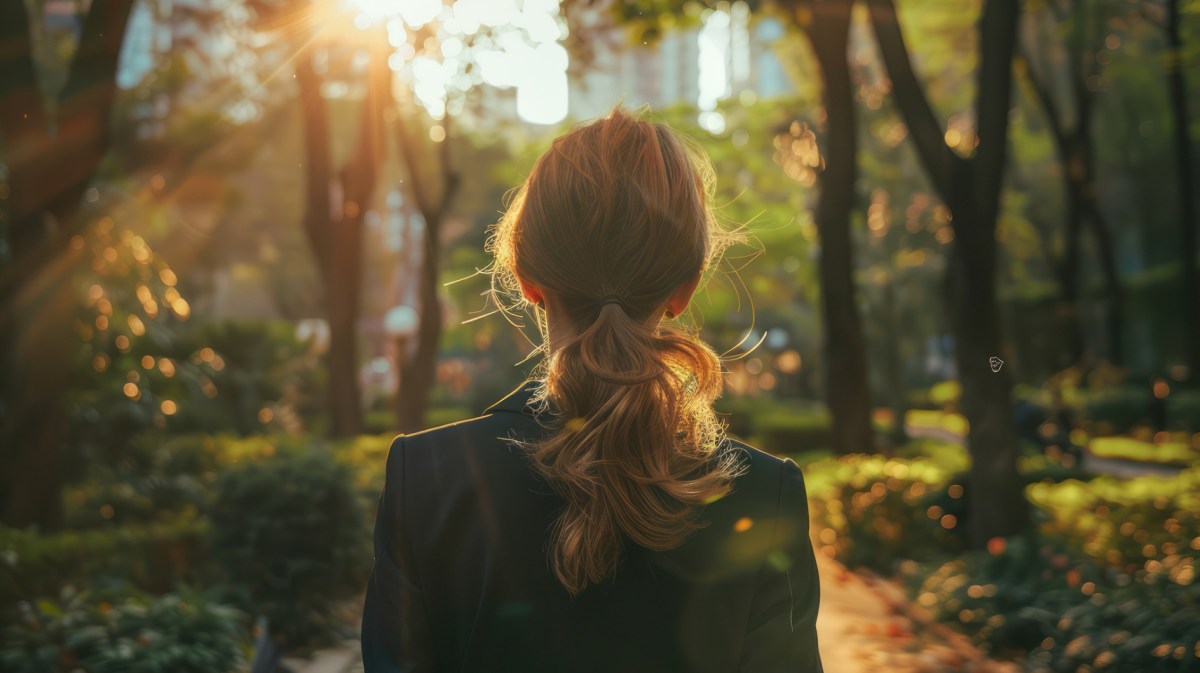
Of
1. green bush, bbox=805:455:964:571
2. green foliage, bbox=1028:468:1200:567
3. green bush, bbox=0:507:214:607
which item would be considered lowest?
green bush, bbox=805:455:964:571

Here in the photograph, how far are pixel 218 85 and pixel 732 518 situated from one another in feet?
69.7

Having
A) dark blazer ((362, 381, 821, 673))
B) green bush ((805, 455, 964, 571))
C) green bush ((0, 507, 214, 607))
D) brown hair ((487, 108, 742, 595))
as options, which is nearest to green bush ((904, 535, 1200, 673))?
green bush ((805, 455, 964, 571))

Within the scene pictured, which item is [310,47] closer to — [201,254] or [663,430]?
[663,430]

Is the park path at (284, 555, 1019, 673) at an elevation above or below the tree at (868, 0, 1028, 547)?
below

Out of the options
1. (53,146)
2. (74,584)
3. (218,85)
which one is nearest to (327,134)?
(218,85)

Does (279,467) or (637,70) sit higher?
(637,70)

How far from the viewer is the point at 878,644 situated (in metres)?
8.05

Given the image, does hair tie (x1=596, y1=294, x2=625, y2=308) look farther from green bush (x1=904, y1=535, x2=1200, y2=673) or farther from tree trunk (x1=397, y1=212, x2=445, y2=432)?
tree trunk (x1=397, y1=212, x2=445, y2=432)

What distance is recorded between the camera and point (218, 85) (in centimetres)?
2116

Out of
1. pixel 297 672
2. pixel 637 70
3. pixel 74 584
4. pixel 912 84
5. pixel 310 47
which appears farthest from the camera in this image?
pixel 637 70

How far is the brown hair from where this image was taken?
1.72 m

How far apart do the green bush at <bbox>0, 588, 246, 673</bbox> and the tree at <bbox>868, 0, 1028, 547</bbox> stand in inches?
243

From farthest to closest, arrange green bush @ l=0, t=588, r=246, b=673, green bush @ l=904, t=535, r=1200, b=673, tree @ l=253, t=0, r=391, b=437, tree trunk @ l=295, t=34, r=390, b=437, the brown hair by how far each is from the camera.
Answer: tree trunk @ l=295, t=34, r=390, b=437 → tree @ l=253, t=0, r=391, b=437 → green bush @ l=904, t=535, r=1200, b=673 → green bush @ l=0, t=588, r=246, b=673 → the brown hair

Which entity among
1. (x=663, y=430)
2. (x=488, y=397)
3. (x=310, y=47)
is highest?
(x=310, y=47)
